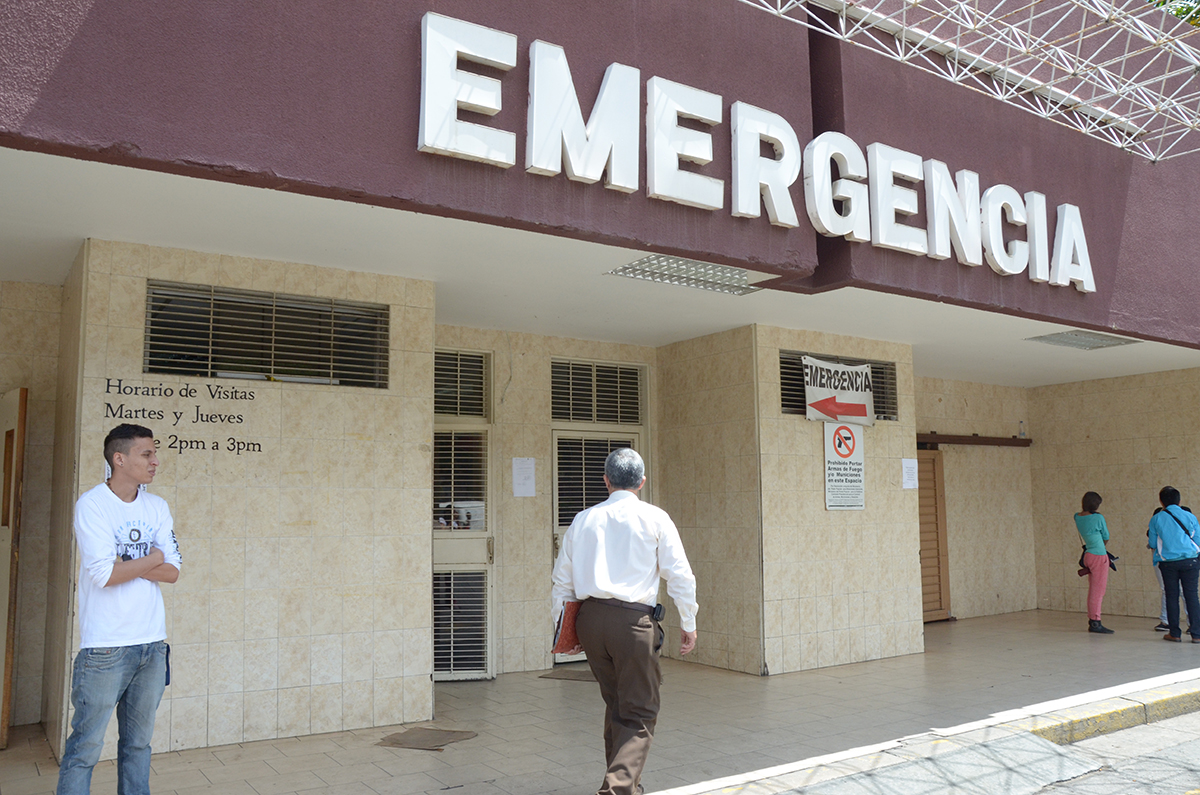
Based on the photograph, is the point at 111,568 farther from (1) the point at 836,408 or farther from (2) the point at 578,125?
(1) the point at 836,408

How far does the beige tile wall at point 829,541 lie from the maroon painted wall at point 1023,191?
1.93 m

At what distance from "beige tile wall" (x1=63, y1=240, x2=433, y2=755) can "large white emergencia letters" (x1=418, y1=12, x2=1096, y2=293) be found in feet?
7.05

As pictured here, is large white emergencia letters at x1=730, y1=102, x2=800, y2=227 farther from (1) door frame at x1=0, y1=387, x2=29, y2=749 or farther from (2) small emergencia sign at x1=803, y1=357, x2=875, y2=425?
(1) door frame at x1=0, y1=387, x2=29, y2=749

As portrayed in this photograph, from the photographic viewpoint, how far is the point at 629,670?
421 cm

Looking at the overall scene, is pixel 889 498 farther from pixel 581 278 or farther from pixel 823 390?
pixel 581 278

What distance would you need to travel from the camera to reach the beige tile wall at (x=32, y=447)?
6344mm

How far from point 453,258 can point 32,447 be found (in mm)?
3438

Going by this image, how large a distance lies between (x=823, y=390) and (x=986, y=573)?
17.3ft

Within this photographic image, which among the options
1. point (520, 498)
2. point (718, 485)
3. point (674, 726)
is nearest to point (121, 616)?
point (674, 726)

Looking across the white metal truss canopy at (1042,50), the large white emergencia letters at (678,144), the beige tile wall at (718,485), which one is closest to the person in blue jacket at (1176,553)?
the white metal truss canopy at (1042,50)

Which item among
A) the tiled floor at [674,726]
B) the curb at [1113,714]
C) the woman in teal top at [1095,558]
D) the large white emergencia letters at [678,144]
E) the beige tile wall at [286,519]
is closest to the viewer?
the tiled floor at [674,726]

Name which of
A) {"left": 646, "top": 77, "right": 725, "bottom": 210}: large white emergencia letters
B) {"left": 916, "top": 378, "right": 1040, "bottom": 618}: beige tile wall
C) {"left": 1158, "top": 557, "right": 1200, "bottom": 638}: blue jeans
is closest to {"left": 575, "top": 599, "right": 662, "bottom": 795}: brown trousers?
{"left": 646, "top": 77, "right": 725, "bottom": 210}: large white emergencia letters

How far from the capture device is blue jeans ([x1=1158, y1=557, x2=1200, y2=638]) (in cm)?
952

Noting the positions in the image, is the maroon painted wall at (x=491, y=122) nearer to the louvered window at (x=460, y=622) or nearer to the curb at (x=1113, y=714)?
the curb at (x=1113, y=714)
